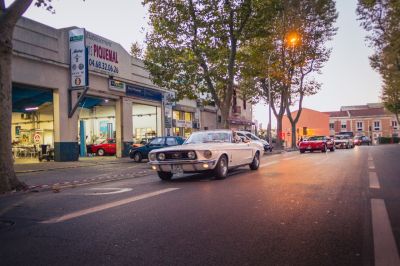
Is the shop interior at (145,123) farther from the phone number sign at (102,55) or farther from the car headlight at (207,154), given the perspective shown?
the car headlight at (207,154)

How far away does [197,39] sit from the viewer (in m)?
23.2

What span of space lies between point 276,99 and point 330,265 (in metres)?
38.7

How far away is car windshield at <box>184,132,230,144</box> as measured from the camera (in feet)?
38.0

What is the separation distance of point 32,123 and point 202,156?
65.4 ft

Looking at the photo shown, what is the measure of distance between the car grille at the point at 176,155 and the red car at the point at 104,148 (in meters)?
18.8

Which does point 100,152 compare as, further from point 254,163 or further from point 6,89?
point 6,89

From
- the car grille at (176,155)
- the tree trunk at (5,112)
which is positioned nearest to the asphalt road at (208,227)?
the tree trunk at (5,112)

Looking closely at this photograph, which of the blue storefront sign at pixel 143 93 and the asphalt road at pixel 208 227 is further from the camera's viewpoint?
the blue storefront sign at pixel 143 93

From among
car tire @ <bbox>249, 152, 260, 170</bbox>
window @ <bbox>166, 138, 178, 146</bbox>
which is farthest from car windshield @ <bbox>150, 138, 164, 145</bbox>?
car tire @ <bbox>249, 152, 260, 170</bbox>

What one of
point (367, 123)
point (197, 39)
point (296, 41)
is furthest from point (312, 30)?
point (367, 123)

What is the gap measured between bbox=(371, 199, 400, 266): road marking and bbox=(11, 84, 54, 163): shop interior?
19.4 m

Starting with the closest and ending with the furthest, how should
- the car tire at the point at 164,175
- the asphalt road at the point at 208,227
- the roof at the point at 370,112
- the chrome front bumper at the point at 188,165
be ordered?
the asphalt road at the point at 208,227 < the chrome front bumper at the point at 188,165 < the car tire at the point at 164,175 < the roof at the point at 370,112

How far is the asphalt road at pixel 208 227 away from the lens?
3521 mm

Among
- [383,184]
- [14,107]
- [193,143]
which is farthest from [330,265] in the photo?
[14,107]
